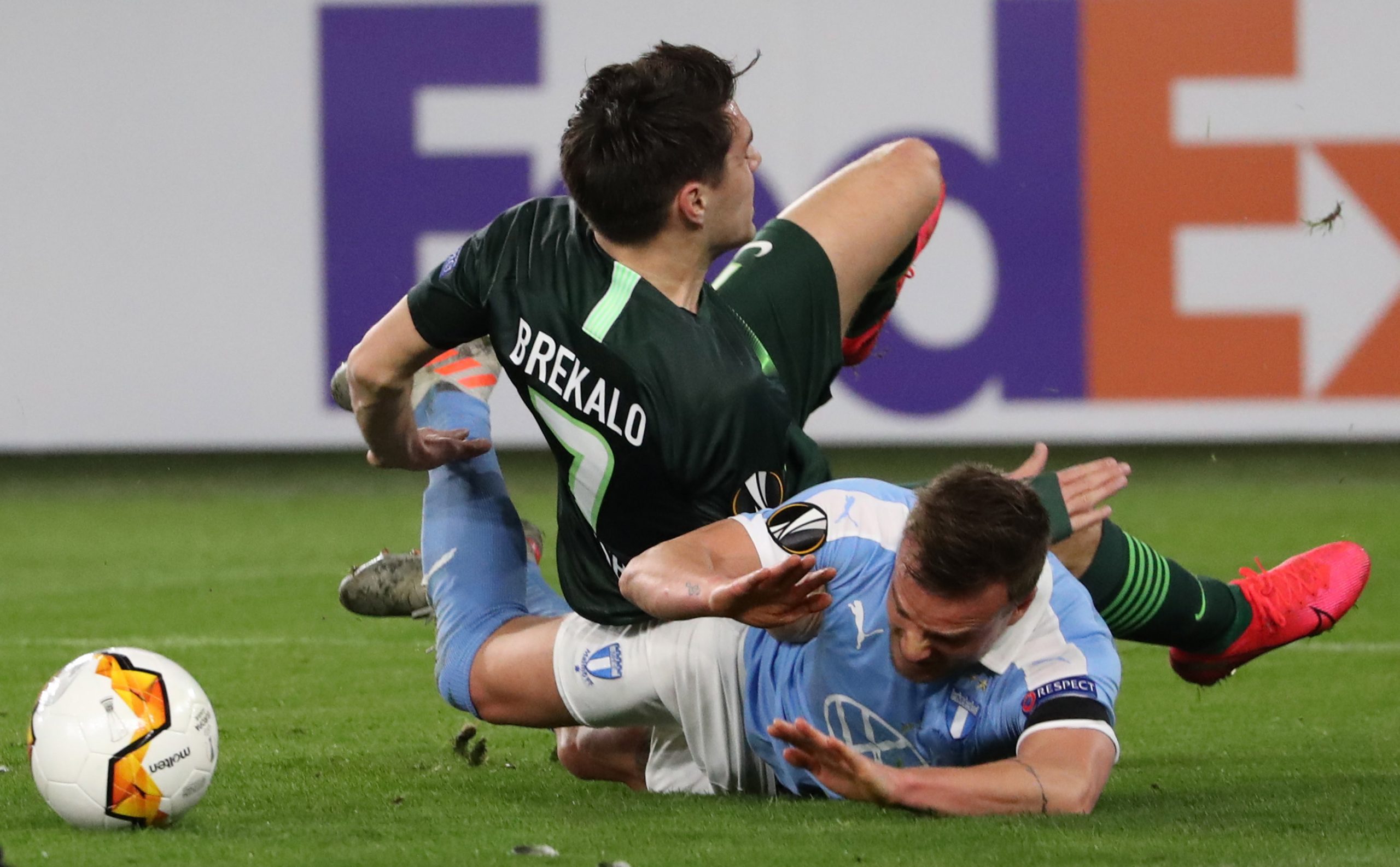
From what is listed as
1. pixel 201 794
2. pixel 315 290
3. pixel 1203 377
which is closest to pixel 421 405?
pixel 201 794

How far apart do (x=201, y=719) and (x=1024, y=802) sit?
1493mm

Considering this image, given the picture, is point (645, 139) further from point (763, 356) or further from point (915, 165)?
point (915, 165)

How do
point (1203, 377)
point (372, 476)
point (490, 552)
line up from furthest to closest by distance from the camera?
point (372, 476)
point (1203, 377)
point (490, 552)

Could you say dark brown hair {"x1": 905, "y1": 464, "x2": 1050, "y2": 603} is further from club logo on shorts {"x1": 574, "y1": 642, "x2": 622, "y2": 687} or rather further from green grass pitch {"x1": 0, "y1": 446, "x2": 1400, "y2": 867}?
club logo on shorts {"x1": 574, "y1": 642, "x2": 622, "y2": 687}

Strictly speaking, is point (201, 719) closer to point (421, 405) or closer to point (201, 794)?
point (201, 794)

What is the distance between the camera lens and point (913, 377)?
9344 mm

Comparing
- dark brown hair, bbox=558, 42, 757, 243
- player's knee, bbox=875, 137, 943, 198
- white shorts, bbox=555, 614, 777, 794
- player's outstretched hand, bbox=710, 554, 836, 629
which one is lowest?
white shorts, bbox=555, 614, 777, 794

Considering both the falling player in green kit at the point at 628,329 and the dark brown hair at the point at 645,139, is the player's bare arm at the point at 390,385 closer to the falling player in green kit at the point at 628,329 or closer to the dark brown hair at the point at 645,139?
the falling player in green kit at the point at 628,329

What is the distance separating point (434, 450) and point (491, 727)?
3.13ft

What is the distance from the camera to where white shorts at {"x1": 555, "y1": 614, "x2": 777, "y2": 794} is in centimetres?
376

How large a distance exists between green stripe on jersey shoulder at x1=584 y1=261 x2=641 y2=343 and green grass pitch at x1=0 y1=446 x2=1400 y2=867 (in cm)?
93

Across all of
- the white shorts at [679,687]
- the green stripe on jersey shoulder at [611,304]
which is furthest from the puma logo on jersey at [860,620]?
the green stripe on jersey shoulder at [611,304]

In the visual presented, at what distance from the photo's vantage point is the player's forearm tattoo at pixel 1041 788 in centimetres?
330

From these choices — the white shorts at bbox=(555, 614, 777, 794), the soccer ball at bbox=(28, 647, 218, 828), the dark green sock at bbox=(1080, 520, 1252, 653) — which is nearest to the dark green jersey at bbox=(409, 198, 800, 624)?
the white shorts at bbox=(555, 614, 777, 794)
